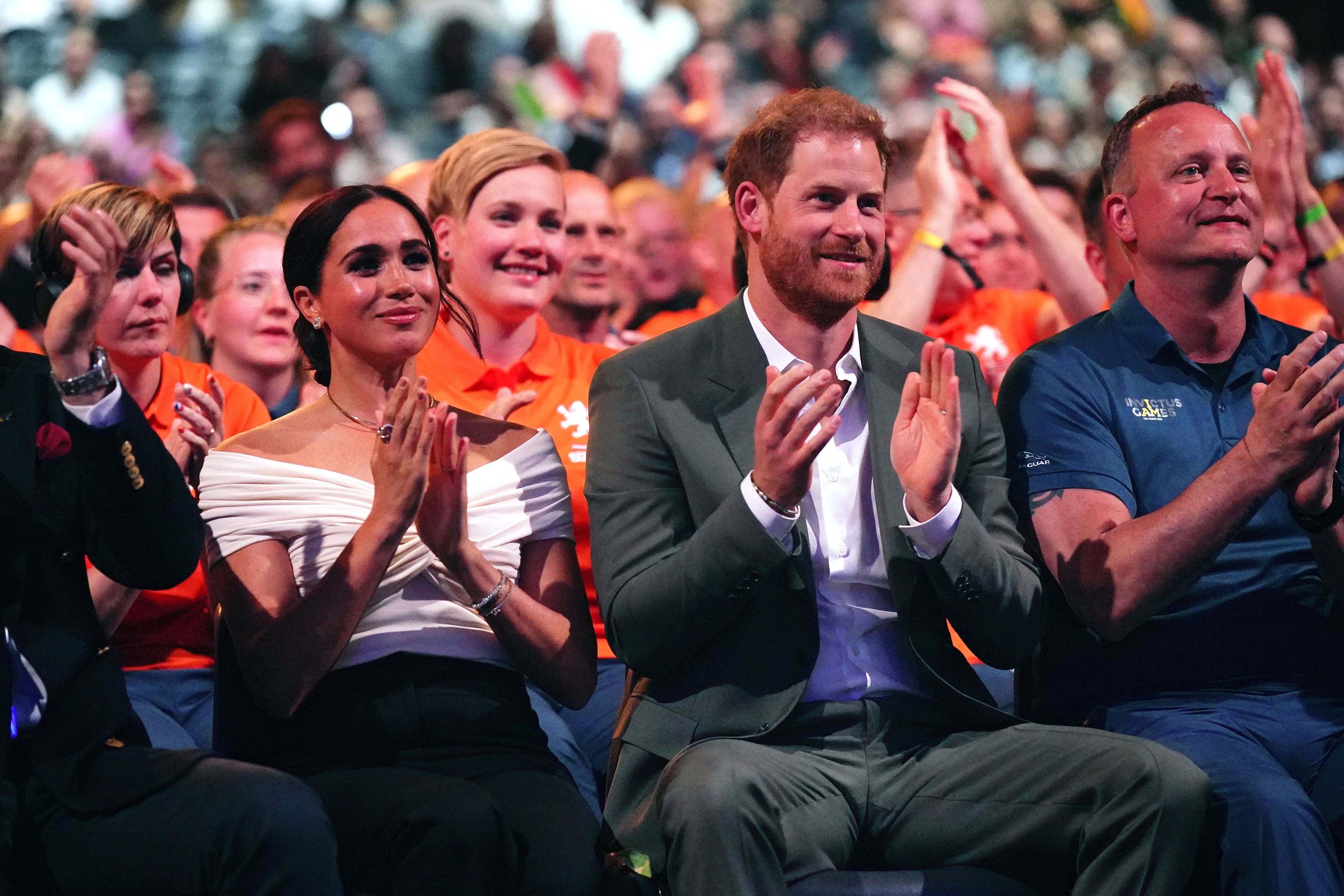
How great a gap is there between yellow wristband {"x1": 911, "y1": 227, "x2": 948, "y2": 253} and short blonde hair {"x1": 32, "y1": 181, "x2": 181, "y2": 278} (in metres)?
1.65

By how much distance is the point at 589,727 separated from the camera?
103 inches

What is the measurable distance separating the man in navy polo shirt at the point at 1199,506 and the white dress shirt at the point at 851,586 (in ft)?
1.01

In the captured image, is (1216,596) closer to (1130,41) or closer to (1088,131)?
(1088,131)

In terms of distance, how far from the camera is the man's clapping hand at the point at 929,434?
2020 mm

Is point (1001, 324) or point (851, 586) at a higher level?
point (1001, 324)

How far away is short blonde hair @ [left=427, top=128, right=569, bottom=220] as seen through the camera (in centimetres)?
317

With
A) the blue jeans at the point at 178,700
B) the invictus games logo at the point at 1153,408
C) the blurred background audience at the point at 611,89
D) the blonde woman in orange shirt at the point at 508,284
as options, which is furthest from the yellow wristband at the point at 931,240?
the blue jeans at the point at 178,700

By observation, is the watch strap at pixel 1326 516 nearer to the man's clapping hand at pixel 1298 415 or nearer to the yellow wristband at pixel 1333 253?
the man's clapping hand at pixel 1298 415

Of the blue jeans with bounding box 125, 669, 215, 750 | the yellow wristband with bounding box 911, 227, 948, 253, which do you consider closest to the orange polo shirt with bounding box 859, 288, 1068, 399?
the yellow wristband with bounding box 911, 227, 948, 253

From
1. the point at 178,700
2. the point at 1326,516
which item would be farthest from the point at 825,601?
the point at 178,700

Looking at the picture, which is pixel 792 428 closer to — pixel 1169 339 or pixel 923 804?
pixel 923 804

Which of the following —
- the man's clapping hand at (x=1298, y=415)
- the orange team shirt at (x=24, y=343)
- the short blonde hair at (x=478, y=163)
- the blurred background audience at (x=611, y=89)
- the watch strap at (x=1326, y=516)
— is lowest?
the watch strap at (x=1326, y=516)

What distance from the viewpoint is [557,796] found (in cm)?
212

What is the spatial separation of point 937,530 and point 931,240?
4.90 ft
